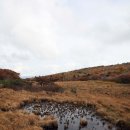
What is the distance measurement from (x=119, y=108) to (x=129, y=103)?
14.9 feet

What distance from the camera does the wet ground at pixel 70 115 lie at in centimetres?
3884

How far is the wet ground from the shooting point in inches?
1529

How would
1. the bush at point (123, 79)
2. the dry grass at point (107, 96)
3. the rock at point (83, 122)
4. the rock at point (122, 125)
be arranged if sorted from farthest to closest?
the bush at point (123, 79) < the dry grass at point (107, 96) < the rock at point (83, 122) < the rock at point (122, 125)

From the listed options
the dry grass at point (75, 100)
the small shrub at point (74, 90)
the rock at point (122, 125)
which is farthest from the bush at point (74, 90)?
the rock at point (122, 125)

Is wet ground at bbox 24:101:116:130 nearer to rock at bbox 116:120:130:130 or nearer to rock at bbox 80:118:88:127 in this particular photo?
rock at bbox 80:118:88:127

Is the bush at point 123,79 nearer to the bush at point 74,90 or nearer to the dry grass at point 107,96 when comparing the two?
the dry grass at point 107,96

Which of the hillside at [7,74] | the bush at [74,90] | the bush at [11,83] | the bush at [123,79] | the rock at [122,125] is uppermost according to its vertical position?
the hillside at [7,74]

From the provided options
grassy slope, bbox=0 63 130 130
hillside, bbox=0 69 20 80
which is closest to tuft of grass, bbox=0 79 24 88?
grassy slope, bbox=0 63 130 130

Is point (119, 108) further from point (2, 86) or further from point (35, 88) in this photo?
point (2, 86)

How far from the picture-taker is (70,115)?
4288 centimetres

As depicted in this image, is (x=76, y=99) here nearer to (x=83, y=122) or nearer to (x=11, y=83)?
(x=83, y=122)

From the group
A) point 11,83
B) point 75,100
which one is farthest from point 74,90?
point 11,83

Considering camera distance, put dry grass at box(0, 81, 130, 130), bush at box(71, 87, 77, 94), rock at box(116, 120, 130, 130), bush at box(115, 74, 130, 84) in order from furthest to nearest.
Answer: bush at box(115, 74, 130, 84), bush at box(71, 87, 77, 94), rock at box(116, 120, 130, 130), dry grass at box(0, 81, 130, 130)

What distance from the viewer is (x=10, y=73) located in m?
71.8
